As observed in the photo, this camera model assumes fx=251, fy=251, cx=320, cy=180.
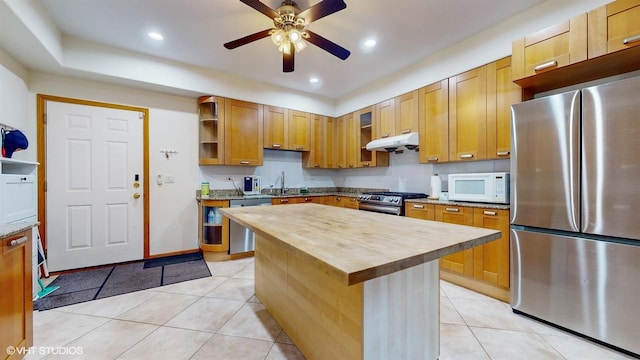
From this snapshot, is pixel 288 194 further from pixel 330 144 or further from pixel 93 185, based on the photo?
pixel 93 185

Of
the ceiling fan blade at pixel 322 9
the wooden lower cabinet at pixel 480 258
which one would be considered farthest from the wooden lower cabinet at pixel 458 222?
the ceiling fan blade at pixel 322 9

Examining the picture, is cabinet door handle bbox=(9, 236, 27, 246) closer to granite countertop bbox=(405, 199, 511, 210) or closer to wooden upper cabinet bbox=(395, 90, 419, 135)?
granite countertop bbox=(405, 199, 511, 210)

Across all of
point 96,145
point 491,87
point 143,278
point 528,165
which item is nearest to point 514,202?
point 528,165

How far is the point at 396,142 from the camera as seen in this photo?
3.45m

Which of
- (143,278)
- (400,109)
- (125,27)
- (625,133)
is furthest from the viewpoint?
(400,109)

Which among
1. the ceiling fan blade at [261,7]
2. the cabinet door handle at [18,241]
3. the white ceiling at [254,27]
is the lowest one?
the cabinet door handle at [18,241]

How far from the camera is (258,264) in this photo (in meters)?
2.42

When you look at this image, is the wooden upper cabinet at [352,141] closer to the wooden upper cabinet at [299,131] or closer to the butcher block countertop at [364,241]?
the wooden upper cabinet at [299,131]

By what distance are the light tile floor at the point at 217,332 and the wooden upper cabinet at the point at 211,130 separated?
2.00 m

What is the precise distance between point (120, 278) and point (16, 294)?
1.62 m

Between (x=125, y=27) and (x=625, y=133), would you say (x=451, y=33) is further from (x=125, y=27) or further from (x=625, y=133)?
(x=125, y=27)

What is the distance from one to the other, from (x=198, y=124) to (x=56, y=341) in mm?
2950

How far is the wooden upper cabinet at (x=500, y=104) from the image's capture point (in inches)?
97.8

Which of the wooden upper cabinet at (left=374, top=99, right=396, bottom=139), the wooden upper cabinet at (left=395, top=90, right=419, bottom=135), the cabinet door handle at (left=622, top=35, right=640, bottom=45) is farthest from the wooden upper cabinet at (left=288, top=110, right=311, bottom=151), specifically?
the cabinet door handle at (left=622, top=35, right=640, bottom=45)
